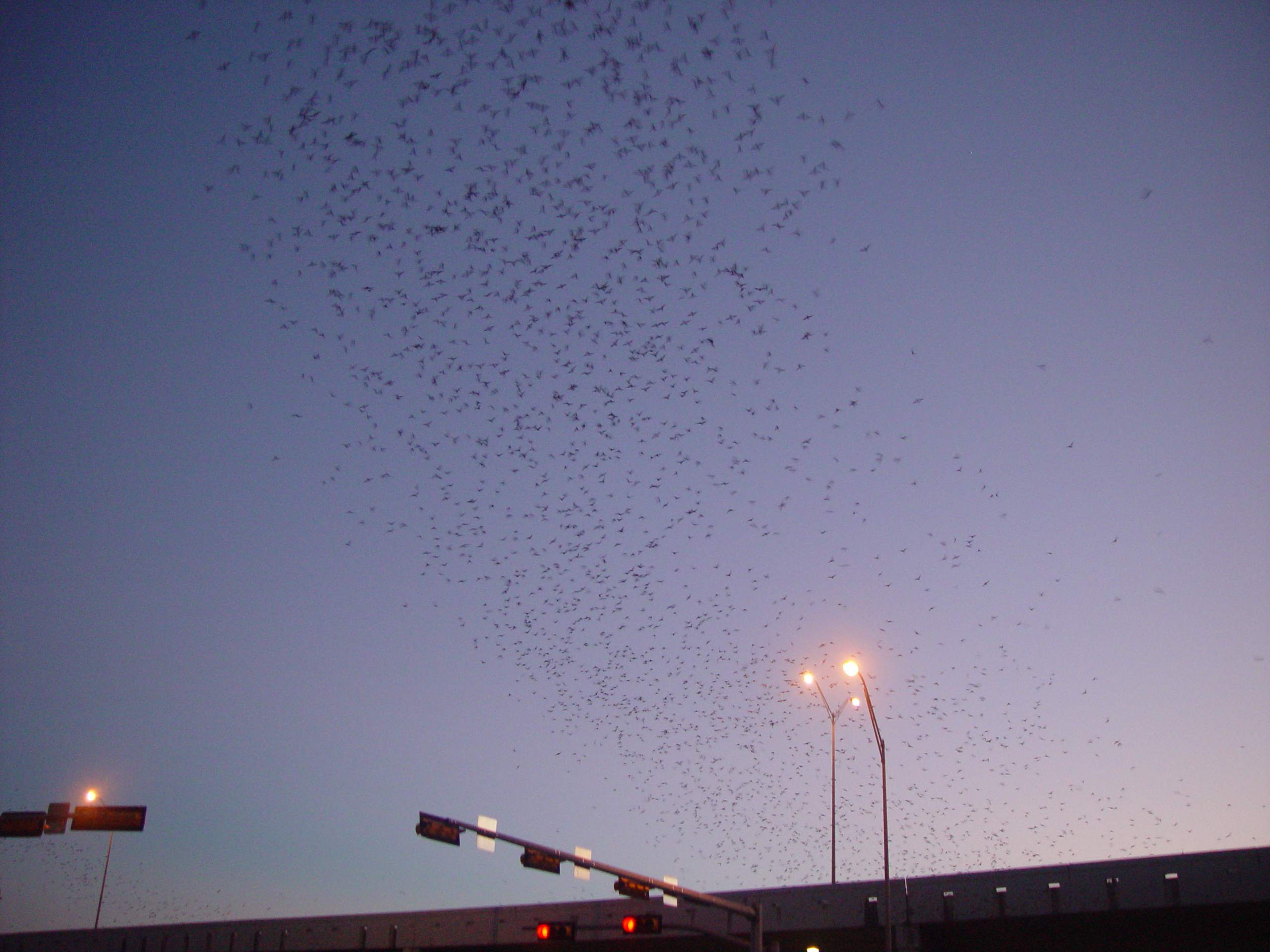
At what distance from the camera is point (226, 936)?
49156 millimetres

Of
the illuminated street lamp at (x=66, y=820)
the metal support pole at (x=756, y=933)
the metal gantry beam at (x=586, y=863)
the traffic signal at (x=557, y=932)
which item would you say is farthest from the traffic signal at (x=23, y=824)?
the metal support pole at (x=756, y=933)

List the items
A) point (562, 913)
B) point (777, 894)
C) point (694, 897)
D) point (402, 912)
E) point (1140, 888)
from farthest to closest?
point (402, 912), point (562, 913), point (777, 894), point (1140, 888), point (694, 897)

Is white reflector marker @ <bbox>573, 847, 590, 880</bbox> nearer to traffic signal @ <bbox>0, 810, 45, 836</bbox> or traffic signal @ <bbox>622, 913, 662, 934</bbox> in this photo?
traffic signal @ <bbox>622, 913, 662, 934</bbox>

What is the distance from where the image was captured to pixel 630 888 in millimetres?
22844

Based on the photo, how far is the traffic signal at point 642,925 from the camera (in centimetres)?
2380

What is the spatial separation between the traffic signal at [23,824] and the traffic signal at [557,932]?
38.1 ft

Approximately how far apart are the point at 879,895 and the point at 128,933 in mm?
39388

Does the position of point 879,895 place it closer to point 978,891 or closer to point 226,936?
point 978,891

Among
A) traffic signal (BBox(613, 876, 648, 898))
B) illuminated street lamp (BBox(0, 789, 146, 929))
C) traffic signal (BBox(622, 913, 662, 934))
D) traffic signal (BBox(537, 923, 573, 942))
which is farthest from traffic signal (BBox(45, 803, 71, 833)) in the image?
traffic signal (BBox(622, 913, 662, 934))

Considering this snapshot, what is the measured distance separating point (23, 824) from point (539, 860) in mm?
11048

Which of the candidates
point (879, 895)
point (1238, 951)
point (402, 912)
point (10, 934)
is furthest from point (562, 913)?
Answer: point (10, 934)

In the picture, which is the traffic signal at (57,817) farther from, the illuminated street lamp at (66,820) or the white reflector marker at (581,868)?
the white reflector marker at (581,868)

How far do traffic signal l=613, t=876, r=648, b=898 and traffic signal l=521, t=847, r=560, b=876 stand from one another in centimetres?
157

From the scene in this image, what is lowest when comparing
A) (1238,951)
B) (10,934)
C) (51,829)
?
(10,934)
